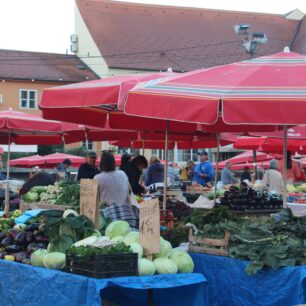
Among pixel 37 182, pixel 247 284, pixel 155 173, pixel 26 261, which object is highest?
pixel 155 173

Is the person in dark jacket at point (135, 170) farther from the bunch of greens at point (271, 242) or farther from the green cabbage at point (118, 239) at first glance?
the green cabbage at point (118, 239)

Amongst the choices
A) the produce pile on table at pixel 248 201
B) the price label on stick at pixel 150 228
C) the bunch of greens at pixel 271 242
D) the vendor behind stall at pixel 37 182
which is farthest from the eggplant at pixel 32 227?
the vendor behind stall at pixel 37 182

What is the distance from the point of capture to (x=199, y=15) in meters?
53.9

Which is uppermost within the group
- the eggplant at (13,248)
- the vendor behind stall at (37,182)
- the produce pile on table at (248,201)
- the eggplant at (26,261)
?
the vendor behind stall at (37,182)

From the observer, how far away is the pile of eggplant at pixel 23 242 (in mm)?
5849

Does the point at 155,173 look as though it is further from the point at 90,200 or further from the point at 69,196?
the point at 90,200

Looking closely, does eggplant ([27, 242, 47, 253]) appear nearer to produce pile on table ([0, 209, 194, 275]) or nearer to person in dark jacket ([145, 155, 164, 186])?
produce pile on table ([0, 209, 194, 275])

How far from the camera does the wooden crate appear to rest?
5.75 metres

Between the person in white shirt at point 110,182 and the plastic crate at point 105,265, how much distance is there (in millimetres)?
2706

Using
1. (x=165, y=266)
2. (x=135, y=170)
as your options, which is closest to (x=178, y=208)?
(x=135, y=170)

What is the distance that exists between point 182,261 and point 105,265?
0.76 m

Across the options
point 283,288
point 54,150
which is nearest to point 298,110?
point 283,288

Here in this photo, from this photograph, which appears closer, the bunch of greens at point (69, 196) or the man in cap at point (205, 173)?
Answer: the bunch of greens at point (69, 196)

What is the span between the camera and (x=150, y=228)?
17.5 ft
